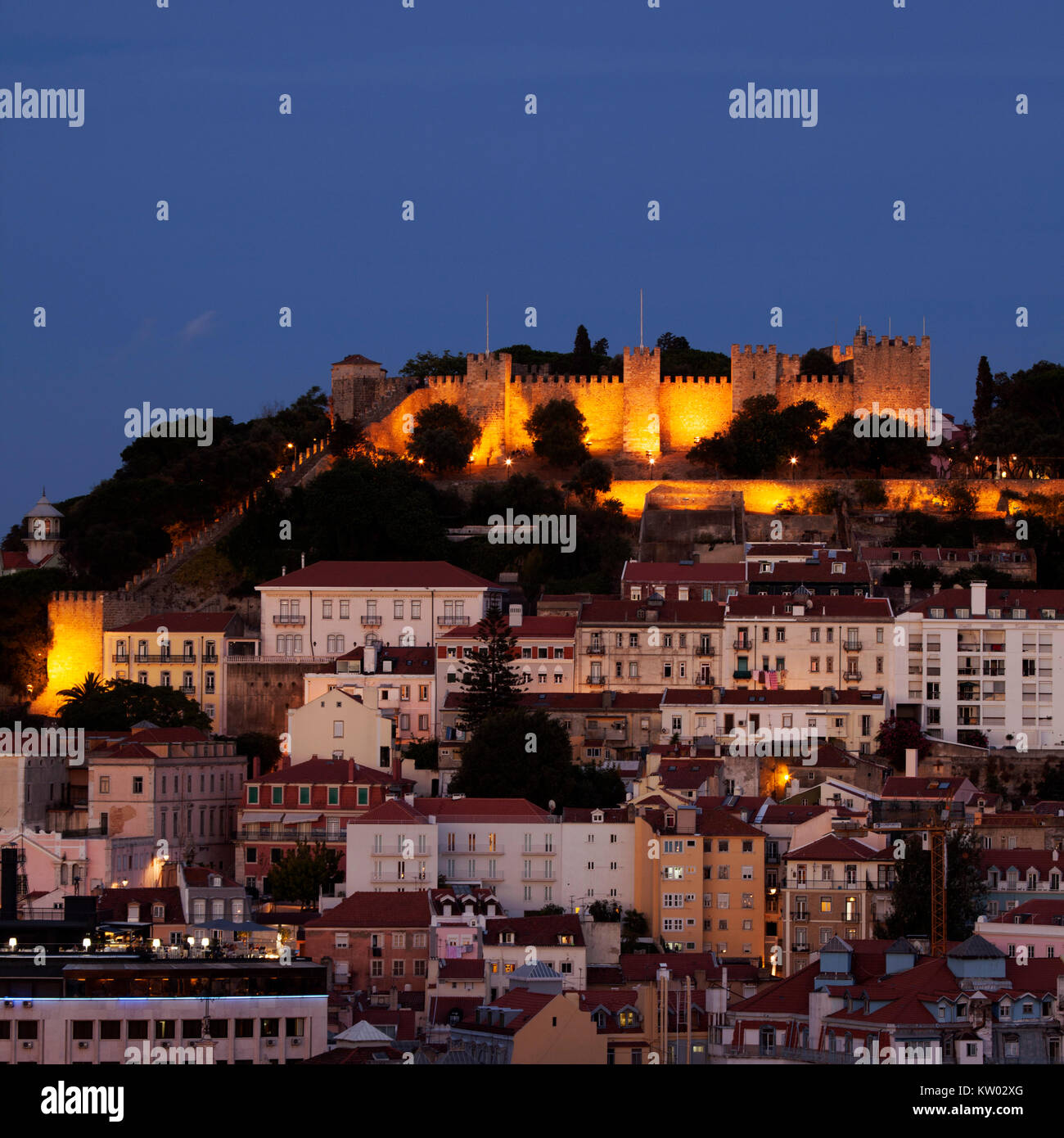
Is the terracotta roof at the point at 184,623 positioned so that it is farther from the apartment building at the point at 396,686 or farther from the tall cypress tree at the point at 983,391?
the tall cypress tree at the point at 983,391

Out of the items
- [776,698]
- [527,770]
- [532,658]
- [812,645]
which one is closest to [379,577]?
[532,658]

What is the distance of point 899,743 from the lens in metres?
62.3

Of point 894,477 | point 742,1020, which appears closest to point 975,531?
point 894,477

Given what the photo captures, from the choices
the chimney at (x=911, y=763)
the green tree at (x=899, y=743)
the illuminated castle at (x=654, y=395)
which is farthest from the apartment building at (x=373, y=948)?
the illuminated castle at (x=654, y=395)

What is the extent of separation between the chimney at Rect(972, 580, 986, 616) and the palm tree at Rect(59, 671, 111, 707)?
2183cm

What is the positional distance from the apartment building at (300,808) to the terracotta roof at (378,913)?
597 centimetres

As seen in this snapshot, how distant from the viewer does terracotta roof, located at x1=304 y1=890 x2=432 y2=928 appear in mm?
50719

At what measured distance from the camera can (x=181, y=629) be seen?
7006 cm

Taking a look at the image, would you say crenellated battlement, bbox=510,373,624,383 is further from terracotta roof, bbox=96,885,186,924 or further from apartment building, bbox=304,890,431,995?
apartment building, bbox=304,890,431,995

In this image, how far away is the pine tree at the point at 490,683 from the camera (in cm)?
6350

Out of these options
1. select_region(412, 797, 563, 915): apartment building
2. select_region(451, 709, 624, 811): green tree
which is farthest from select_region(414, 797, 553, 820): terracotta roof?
select_region(451, 709, 624, 811): green tree

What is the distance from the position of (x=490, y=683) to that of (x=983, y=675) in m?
12.1

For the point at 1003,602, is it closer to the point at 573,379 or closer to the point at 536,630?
the point at 536,630
